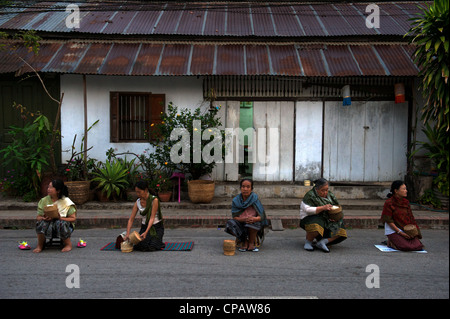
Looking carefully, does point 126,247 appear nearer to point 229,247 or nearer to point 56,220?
point 56,220

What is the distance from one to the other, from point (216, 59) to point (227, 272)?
6.16m

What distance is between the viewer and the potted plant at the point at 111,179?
8992 millimetres

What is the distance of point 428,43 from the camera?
25.6ft

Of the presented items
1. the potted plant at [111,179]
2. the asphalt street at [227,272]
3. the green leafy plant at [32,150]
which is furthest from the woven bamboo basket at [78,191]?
the asphalt street at [227,272]

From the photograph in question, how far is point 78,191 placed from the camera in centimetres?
884

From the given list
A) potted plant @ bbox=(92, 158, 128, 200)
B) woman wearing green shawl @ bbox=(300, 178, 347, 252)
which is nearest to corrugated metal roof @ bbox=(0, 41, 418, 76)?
potted plant @ bbox=(92, 158, 128, 200)

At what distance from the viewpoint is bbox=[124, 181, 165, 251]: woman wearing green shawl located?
608 centimetres

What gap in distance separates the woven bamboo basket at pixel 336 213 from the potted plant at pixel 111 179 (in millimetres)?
5173

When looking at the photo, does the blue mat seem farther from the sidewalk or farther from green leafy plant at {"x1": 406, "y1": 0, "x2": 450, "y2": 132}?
green leafy plant at {"x1": 406, "y1": 0, "x2": 450, "y2": 132}

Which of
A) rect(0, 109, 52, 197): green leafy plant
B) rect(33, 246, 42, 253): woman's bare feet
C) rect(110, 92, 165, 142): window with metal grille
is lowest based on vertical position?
rect(33, 246, 42, 253): woman's bare feet

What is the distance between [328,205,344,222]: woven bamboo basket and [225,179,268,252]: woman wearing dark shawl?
111cm

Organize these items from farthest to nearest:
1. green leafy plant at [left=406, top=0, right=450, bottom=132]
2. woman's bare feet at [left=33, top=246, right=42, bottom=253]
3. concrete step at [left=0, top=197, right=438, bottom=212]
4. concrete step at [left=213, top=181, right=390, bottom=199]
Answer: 1. concrete step at [left=213, top=181, right=390, bottom=199]
2. concrete step at [left=0, top=197, right=438, bottom=212]
3. green leafy plant at [left=406, top=0, right=450, bottom=132]
4. woman's bare feet at [left=33, top=246, right=42, bottom=253]

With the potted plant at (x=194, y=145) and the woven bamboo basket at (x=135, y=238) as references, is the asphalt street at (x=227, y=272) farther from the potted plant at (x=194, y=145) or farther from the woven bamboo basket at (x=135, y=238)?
the potted plant at (x=194, y=145)

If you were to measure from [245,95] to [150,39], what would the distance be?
122 inches
